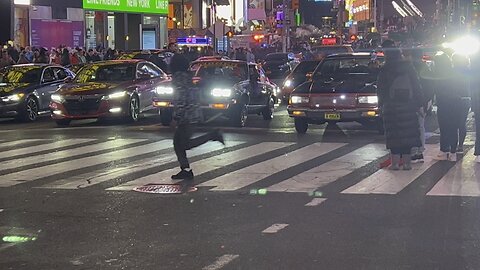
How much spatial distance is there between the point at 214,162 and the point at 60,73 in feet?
38.4

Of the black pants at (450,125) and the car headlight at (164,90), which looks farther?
the car headlight at (164,90)

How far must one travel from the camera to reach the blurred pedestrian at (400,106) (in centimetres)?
1191

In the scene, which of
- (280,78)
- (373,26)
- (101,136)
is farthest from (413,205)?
(373,26)

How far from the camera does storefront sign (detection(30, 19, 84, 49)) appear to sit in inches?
1560

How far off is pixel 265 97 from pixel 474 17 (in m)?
23.2

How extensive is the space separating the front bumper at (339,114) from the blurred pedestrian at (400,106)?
409 centimetres

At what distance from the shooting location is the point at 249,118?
71.3ft

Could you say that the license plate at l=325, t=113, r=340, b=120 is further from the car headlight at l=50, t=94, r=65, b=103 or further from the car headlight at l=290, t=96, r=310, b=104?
the car headlight at l=50, t=94, r=65, b=103

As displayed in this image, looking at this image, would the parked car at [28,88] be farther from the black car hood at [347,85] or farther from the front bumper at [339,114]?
the black car hood at [347,85]

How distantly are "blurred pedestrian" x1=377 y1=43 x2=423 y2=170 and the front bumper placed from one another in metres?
4.09

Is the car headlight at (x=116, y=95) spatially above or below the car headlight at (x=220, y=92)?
below

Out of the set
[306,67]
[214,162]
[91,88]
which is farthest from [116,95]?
[214,162]

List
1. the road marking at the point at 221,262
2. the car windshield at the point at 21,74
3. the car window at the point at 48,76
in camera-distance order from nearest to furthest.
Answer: the road marking at the point at 221,262 → the car windshield at the point at 21,74 → the car window at the point at 48,76

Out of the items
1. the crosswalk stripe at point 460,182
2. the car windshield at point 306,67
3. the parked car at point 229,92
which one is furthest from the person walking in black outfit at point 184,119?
the car windshield at point 306,67
